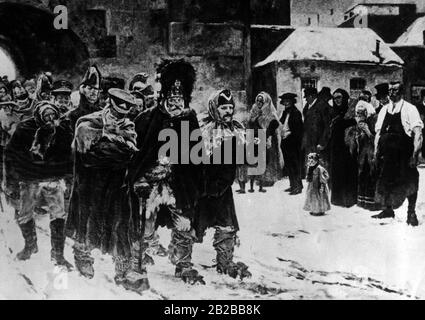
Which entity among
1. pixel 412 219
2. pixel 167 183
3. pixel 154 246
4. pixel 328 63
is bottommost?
pixel 154 246

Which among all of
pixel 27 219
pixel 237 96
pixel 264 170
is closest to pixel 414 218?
pixel 264 170

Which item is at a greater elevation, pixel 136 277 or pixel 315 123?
pixel 315 123

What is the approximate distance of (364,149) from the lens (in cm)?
558

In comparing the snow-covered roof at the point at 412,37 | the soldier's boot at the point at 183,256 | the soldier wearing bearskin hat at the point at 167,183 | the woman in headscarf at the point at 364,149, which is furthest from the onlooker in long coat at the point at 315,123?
the soldier's boot at the point at 183,256

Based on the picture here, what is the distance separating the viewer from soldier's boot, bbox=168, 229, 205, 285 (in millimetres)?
5250

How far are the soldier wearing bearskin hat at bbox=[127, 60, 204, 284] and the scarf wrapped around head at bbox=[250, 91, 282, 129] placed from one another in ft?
1.88

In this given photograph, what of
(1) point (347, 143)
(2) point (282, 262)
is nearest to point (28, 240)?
(2) point (282, 262)

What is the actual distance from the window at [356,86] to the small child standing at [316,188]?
678 mm

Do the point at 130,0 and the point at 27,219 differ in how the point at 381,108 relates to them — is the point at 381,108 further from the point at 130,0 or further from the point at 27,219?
the point at 27,219

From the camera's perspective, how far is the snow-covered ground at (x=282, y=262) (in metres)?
5.31

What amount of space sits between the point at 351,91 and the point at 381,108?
327 mm

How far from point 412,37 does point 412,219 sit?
5.68 feet

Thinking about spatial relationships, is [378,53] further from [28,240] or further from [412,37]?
[28,240]
